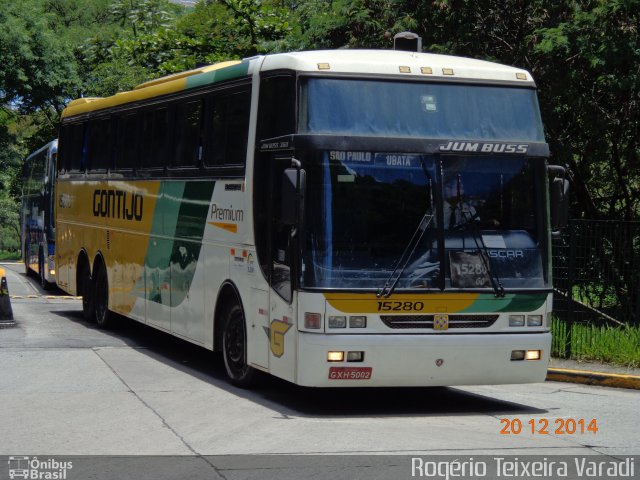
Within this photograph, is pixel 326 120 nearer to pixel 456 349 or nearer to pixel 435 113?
pixel 435 113

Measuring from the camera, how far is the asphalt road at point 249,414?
8.97 meters

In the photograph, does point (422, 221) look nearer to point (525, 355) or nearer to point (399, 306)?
point (399, 306)

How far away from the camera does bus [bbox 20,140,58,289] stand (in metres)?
27.6

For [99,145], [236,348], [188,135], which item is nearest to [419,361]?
[236,348]

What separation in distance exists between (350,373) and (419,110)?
2.60 m

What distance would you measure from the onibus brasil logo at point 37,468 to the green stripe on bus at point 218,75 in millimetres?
5125

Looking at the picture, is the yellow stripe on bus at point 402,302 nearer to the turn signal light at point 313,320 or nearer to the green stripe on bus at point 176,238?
the turn signal light at point 313,320

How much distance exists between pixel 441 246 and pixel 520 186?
1.08 m

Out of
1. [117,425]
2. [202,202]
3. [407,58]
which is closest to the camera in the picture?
[117,425]

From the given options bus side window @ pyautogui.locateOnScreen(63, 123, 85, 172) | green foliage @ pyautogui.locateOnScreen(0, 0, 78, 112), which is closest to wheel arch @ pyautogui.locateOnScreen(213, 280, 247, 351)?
bus side window @ pyautogui.locateOnScreen(63, 123, 85, 172)

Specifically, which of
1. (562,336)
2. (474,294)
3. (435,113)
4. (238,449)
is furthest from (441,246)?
(562,336)

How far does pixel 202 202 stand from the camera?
13258 mm

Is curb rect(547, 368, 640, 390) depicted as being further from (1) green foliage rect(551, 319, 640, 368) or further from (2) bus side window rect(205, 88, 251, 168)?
(2) bus side window rect(205, 88, 251, 168)

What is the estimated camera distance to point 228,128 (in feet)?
41.0
